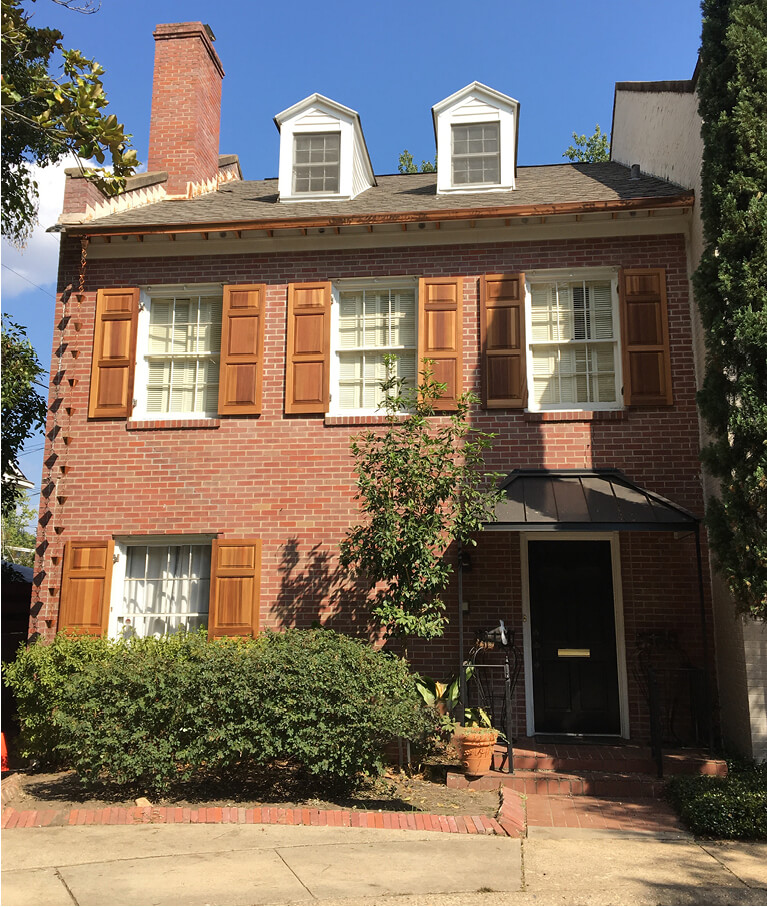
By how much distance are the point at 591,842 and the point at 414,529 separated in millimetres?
3345

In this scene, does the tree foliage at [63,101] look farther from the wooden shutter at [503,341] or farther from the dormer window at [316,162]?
the wooden shutter at [503,341]

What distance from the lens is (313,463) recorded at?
32.8 ft

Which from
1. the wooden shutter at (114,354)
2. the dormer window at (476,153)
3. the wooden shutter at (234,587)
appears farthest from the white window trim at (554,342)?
the wooden shutter at (114,354)

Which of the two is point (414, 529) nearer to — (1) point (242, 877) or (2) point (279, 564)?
(2) point (279, 564)

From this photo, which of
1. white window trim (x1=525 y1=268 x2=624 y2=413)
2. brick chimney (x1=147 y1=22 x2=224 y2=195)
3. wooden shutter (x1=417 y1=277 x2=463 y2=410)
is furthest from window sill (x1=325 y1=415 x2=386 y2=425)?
brick chimney (x1=147 y1=22 x2=224 y2=195)

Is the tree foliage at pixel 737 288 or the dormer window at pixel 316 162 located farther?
the dormer window at pixel 316 162

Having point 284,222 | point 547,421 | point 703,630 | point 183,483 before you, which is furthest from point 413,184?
point 703,630

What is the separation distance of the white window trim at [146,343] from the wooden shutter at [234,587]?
1822 mm

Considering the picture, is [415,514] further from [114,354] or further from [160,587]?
[114,354]

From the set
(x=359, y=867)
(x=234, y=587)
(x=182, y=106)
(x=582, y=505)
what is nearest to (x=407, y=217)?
(x=582, y=505)

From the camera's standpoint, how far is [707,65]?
844 cm

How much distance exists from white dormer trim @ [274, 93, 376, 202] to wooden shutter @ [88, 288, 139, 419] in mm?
2805

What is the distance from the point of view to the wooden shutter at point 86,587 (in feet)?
32.1

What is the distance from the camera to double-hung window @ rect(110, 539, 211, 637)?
9.99 meters
